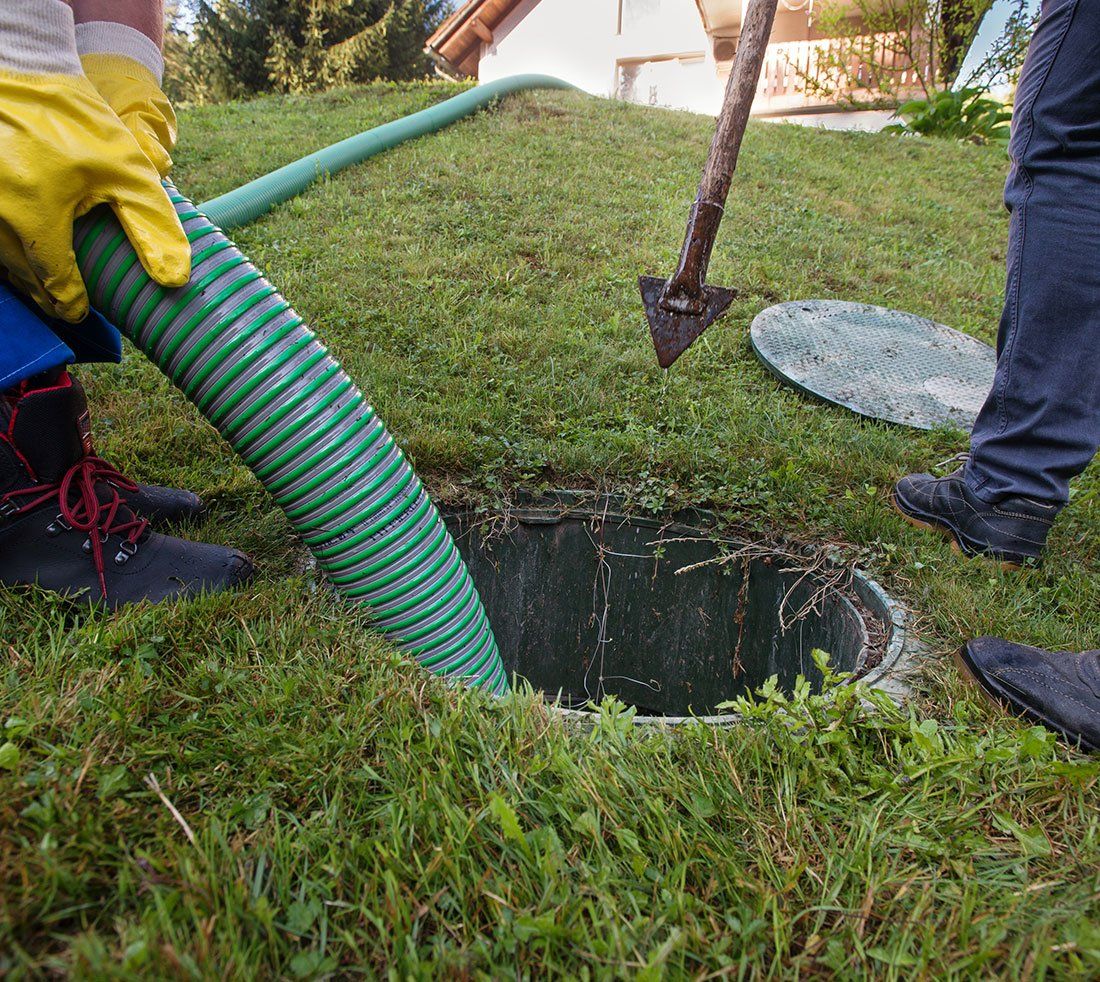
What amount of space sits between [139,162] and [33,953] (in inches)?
48.6

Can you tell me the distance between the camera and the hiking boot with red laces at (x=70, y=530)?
4.76ft

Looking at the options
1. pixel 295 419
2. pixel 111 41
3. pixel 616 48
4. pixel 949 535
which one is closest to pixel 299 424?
pixel 295 419

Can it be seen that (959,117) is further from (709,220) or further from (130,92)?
(130,92)

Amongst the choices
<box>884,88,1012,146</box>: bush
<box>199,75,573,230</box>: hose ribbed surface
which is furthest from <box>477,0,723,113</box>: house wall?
<box>199,75,573,230</box>: hose ribbed surface

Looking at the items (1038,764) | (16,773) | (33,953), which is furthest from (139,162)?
(1038,764)

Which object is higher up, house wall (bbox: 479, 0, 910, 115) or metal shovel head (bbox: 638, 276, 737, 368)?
house wall (bbox: 479, 0, 910, 115)

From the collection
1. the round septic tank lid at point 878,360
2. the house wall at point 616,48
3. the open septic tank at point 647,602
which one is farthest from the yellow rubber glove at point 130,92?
the house wall at point 616,48

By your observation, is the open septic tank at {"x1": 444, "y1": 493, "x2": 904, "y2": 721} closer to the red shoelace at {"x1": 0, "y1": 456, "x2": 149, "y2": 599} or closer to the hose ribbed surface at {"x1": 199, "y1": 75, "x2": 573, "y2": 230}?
the red shoelace at {"x1": 0, "y1": 456, "x2": 149, "y2": 599}

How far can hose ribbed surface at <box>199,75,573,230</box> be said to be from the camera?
4.23 meters

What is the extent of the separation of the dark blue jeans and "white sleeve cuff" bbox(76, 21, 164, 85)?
207 cm

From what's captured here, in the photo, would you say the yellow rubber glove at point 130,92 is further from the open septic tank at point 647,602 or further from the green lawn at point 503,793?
the open septic tank at point 647,602

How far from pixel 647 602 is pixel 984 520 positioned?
1026 mm

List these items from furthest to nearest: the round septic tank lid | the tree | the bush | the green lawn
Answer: the tree → the bush → the round septic tank lid → the green lawn

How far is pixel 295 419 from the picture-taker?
1443mm
